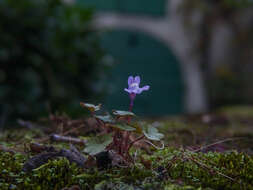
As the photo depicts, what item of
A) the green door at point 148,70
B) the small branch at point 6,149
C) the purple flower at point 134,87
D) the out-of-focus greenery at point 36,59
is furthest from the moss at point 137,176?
the green door at point 148,70

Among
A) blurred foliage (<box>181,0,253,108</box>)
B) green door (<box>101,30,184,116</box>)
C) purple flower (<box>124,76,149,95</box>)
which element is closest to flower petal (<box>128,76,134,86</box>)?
purple flower (<box>124,76,149,95</box>)

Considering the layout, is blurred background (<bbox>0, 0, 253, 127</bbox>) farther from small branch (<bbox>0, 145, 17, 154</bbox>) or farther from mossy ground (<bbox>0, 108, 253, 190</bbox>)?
mossy ground (<bbox>0, 108, 253, 190</bbox>)

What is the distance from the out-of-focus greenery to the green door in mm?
3982

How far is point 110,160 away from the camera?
115 cm

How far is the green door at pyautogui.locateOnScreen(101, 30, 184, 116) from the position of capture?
7.70 m

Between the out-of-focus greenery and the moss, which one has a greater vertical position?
the out-of-focus greenery

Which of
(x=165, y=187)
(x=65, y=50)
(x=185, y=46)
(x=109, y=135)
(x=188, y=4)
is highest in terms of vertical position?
(x=188, y=4)

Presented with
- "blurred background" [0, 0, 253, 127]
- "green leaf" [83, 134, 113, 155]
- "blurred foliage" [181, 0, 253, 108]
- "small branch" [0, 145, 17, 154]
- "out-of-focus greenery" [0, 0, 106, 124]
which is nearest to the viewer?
"green leaf" [83, 134, 113, 155]

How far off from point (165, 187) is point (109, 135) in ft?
0.79

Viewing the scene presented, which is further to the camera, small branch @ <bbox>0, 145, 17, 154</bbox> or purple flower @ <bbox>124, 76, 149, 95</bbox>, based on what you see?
small branch @ <bbox>0, 145, 17, 154</bbox>

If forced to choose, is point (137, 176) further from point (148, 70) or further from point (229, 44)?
point (229, 44)

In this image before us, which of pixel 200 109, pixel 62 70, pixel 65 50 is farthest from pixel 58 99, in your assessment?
pixel 200 109

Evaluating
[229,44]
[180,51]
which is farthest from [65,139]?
[229,44]

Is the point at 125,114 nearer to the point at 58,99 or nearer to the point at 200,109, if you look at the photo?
the point at 58,99
